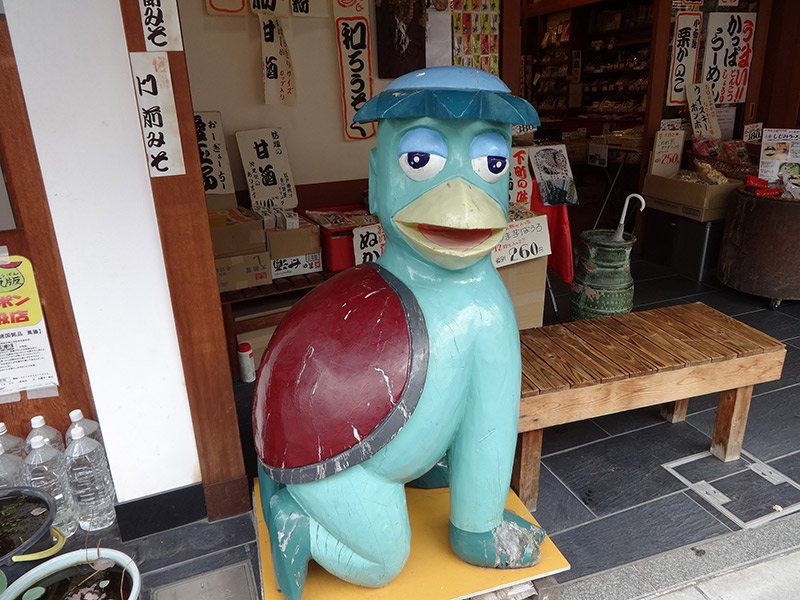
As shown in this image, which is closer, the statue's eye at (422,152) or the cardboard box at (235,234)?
the statue's eye at (422,152)

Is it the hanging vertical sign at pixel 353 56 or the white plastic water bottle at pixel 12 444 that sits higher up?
the hanging vertical sign at pixel 353 56

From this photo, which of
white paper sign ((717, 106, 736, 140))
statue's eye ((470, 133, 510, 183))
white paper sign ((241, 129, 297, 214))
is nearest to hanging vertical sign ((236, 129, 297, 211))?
white paper sign ((241, 129, 297, 214))

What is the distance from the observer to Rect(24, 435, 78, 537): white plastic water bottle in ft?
7.71

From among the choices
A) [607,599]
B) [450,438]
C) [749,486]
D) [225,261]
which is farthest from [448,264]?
[225,261]

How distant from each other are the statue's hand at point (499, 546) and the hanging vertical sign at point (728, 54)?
17.8ft

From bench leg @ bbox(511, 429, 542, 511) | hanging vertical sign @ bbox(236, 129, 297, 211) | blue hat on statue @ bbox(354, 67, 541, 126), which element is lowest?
bench leg @ bbox(511, 429, 542, 511)

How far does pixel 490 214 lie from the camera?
150 centimetres

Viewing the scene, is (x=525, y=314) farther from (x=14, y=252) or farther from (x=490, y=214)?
(x=14, y=252)

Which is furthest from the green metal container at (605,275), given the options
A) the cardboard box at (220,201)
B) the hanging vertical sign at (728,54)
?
the hanging vertical sign at (728,54)

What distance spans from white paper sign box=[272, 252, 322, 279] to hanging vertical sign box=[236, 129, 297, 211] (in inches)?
17.5

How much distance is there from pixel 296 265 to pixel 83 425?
5.95 feet

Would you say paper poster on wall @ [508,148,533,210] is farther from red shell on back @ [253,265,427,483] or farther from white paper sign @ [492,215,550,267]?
red shell on back @ [253,265,427,483]

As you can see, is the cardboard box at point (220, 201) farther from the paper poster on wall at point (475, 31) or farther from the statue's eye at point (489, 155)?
the statue's eye at point (489, 155)

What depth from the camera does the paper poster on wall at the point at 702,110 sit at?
18.5 feet
